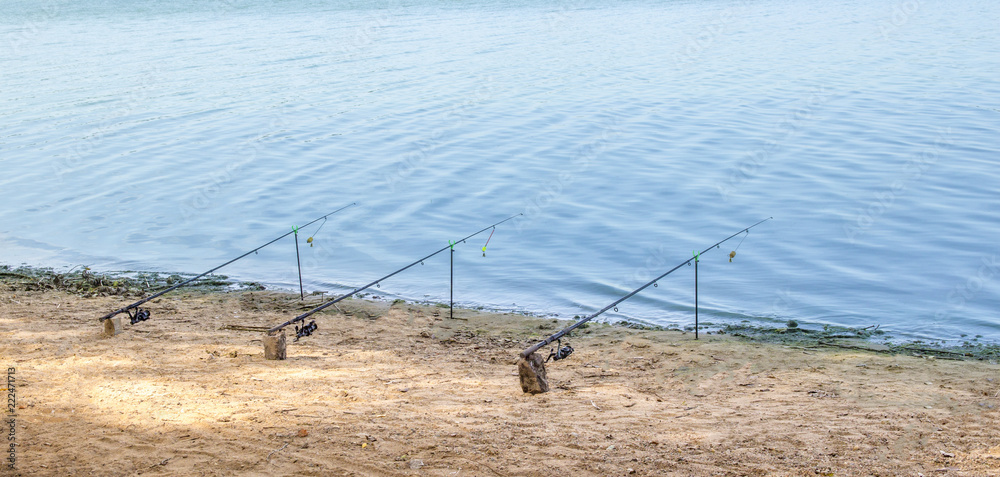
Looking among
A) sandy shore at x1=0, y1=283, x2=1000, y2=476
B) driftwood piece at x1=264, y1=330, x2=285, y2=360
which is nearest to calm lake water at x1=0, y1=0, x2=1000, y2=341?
sandy shore at x1=0, y1=283, x2=1000, y2=476

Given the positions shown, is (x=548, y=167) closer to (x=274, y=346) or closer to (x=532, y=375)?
(x=274, y=346)

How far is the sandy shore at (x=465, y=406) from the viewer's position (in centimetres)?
621

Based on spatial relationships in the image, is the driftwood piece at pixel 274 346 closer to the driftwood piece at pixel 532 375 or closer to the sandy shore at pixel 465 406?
the sandy shore at pixel 465 406

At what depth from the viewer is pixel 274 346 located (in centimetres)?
Result: 878

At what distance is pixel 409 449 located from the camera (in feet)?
21.0

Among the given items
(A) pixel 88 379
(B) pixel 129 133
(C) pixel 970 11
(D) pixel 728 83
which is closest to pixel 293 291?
(A) pixel 88 379

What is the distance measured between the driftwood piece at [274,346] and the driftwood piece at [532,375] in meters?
2.62

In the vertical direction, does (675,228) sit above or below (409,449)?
below

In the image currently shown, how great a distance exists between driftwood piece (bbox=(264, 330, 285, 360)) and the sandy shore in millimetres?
117

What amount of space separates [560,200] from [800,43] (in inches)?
1003

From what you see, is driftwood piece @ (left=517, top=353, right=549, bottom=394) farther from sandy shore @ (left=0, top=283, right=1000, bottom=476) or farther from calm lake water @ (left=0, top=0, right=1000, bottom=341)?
calm lake water @ (left=0, top=0, right=1000, bottom=341)

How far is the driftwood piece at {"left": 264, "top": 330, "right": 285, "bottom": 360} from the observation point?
8766 millimetres

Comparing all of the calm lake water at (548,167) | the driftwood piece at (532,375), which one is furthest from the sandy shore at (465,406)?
the calm lake water at (548,167)

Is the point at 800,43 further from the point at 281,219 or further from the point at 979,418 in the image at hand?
the point at 979,418
